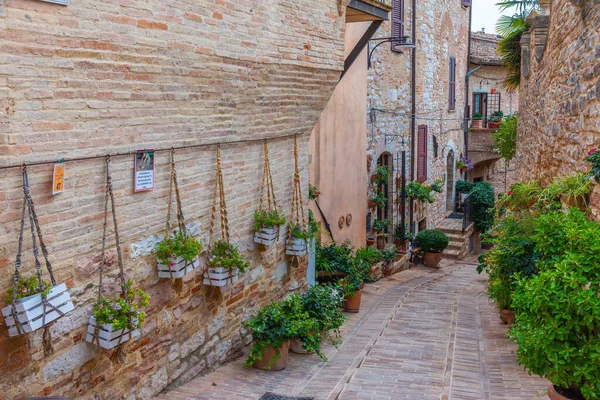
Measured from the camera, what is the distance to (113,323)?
420 cm

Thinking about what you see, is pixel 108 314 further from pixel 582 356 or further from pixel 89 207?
pixel 582 356

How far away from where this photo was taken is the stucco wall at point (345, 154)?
9.90 metres

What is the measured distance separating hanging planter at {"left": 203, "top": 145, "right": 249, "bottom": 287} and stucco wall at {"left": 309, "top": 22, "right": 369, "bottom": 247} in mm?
3736

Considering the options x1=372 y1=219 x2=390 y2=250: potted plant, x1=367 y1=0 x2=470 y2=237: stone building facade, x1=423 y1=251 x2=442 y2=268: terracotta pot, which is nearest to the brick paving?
x1=372 y1=219 x2=390 y2=250: potted plant

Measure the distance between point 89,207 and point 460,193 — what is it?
732 inches

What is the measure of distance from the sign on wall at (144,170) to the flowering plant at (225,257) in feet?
3.72

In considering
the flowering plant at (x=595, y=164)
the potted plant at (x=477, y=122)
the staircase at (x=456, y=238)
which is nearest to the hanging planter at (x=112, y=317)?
the flowering plant at (x=595, y=164)

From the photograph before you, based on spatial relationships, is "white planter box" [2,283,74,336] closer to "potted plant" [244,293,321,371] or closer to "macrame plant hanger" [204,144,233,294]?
"macrame plant hanger" [204,144,233,294]

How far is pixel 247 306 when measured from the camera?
21.7 ft

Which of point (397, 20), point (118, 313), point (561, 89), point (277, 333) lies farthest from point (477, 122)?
point (118, 313)

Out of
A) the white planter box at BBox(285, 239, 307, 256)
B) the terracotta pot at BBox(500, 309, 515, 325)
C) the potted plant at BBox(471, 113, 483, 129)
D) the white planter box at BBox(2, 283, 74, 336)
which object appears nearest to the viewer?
the white planter box at BBox(2, 283, 74, 336)

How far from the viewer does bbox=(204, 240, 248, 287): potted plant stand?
5.63m

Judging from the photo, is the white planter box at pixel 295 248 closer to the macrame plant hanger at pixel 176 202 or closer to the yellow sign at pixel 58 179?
the macrame plant hanger at pixel 176 202

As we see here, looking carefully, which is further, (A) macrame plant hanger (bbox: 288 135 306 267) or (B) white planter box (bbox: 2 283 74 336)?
(A) macrame plant hanger (bbox: 288 135 306 267)
